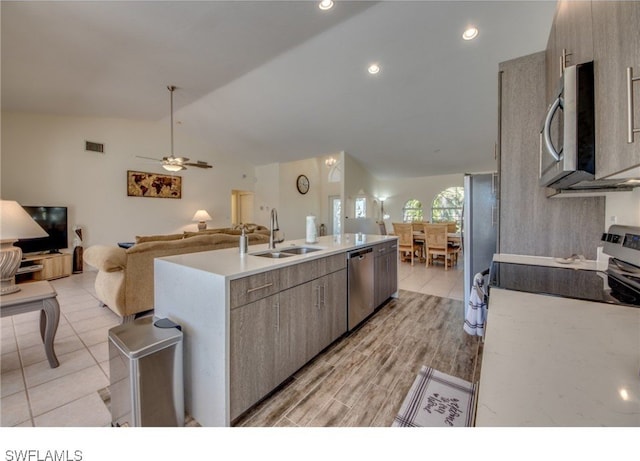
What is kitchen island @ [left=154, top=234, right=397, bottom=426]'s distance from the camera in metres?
1.35

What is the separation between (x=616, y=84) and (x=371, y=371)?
1.99 meters

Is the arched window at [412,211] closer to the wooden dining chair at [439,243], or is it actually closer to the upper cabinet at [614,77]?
the wooden dining chair at [439,243]

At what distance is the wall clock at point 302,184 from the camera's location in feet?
29.3

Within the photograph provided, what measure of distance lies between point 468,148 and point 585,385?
6852 mm

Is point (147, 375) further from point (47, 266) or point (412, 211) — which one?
point (412, 211)

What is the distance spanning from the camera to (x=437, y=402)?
1609 millimetres

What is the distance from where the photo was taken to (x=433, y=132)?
5527 mm

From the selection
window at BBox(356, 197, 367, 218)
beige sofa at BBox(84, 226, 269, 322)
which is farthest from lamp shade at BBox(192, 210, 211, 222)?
window at BBox(356, 197, 367, 218)

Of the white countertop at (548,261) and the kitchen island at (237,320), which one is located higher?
the white countertop at (548,261)

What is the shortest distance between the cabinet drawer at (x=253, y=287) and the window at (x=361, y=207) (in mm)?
6541

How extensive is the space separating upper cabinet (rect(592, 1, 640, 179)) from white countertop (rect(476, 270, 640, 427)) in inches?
16.9

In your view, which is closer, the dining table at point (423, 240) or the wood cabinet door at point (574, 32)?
the wood cabinet door at point (574, 32)

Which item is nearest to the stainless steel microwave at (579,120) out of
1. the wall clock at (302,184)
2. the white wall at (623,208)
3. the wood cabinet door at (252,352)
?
the white wall at (623,208)
